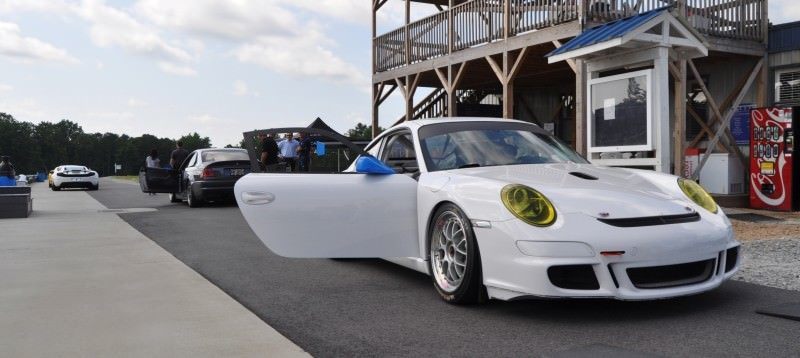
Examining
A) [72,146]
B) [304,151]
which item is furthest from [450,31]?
[72,146]

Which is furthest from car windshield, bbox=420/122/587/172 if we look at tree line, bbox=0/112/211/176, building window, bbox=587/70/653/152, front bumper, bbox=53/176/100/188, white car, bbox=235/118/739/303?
tree line, bbox=0/112/211/176

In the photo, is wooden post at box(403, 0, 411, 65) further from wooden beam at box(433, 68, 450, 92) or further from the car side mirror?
the car side mirror

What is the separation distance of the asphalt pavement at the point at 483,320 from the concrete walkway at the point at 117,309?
0.69 ft

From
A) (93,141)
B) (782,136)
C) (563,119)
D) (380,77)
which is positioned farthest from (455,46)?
(93,141)

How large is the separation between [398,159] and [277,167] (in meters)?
1.04

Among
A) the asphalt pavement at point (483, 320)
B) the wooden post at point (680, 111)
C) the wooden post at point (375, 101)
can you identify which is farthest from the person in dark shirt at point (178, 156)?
the wooden post at point (680, 111)

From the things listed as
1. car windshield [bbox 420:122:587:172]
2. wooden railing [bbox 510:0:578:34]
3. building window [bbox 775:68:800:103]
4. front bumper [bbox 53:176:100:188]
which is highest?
wooden railing [bbox 510:0:578:34]

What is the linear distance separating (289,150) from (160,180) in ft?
9.27

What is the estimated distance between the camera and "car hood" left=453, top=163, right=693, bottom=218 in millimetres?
3711

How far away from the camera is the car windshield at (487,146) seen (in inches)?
185

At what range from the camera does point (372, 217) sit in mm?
4527

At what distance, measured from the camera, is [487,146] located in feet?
16.0

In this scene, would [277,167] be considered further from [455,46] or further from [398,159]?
[455,46]

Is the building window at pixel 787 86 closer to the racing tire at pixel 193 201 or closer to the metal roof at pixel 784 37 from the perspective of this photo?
the metal roof at pixel 784 37
